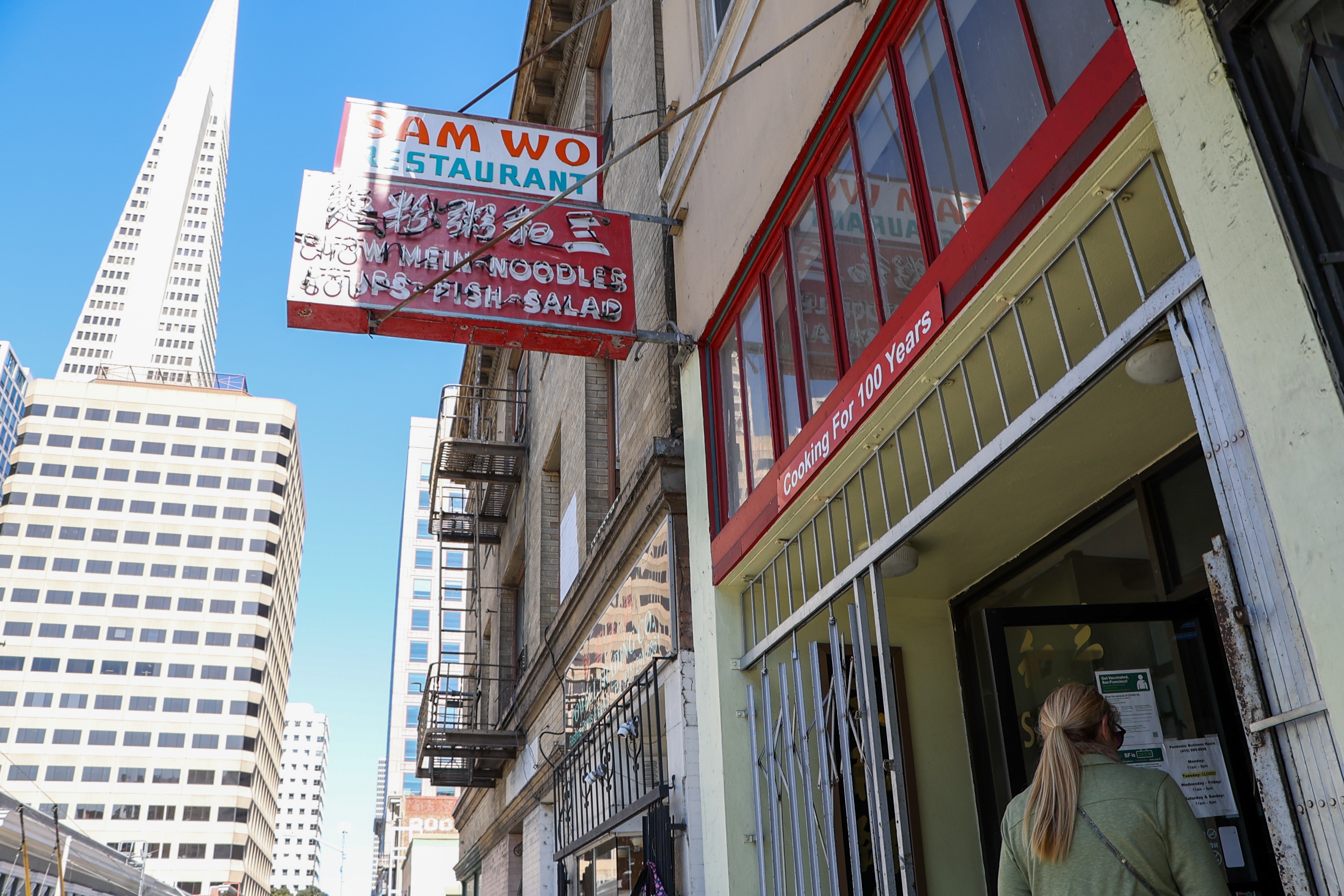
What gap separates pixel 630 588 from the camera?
882cm

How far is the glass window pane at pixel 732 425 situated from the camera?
7180 millimetres

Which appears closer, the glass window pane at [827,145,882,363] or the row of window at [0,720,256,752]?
the glass window pane at [827,145,882,363]

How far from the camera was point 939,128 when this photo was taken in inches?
192

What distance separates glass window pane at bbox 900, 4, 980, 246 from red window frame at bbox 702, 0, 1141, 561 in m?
0.04

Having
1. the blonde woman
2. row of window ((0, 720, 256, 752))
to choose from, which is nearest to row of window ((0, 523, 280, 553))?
row of window ((0, 720, 256, 752))

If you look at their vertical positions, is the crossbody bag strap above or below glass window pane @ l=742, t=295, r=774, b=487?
below

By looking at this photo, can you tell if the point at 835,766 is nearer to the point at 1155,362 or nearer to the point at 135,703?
the point at 1155,362

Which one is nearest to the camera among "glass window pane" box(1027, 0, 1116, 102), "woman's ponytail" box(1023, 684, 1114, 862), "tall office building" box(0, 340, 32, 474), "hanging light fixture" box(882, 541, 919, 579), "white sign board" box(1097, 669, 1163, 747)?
"woman's ponytail" box(1023, 684, 1114, 862)

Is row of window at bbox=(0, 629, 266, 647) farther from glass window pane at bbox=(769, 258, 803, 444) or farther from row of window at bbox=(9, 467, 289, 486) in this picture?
glass window pane at bbox=(769, 258, 803, 444)

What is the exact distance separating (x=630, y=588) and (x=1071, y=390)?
5.56 metres

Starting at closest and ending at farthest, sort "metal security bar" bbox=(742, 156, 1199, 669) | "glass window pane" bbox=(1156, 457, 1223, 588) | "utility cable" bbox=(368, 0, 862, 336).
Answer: "metal security bar" bbox=(742, 156, 1199, 669)
"glass window pane" bbox=(1156, 457, 1223, 588)
"utility cable" bbox=(368, 0, 862, 336)

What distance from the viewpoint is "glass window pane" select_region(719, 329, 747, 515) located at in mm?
7180

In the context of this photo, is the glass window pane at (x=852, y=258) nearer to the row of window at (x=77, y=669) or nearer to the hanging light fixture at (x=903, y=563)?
the hanging light fixture at (x=903, y=563)

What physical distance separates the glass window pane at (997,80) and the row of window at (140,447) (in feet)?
407
